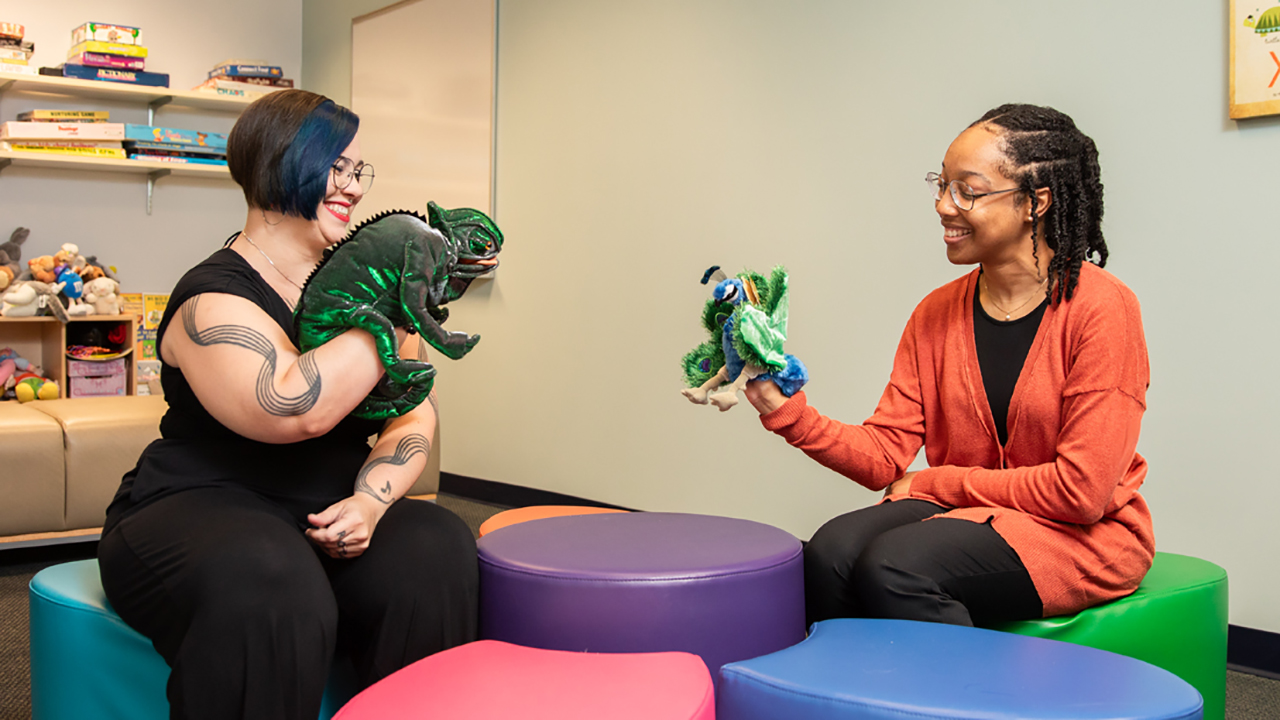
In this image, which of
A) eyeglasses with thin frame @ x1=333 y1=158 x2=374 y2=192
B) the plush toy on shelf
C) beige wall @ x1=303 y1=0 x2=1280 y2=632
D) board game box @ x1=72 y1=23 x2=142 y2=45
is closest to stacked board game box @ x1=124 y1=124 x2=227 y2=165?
board game box @ x1=72 y1=23 x2=142 y2=45

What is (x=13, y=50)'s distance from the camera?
4230mm

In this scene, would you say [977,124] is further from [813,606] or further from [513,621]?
[513,621]

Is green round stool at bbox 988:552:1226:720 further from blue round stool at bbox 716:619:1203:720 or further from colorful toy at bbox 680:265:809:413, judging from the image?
colorful toy at bbox 680:265:809:413

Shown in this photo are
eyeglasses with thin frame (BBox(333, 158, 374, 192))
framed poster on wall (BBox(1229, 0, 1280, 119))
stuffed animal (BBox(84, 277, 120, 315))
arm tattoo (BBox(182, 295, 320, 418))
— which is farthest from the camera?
stuffed animal (BBox(84, 277, 120, 315))

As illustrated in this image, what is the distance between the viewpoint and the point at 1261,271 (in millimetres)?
2137

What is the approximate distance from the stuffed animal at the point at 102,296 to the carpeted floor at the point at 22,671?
4.92 ft

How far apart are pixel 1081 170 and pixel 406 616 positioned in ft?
4.24

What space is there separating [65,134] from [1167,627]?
466 cm

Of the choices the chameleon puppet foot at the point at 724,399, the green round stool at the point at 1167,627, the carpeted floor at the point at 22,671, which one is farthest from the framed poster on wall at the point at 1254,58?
the chameleon puppet foot at the point at 724,399

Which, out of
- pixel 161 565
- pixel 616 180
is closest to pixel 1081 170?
pixel 161 565

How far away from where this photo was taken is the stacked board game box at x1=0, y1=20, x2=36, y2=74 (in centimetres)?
420

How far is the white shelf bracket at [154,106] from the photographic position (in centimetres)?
468

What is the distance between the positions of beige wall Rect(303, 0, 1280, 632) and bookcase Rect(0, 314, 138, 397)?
1.45 meters

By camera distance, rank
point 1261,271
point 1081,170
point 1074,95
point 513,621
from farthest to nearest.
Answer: point 1074,95, point 1261,271, point 1081,170, point 513,621
